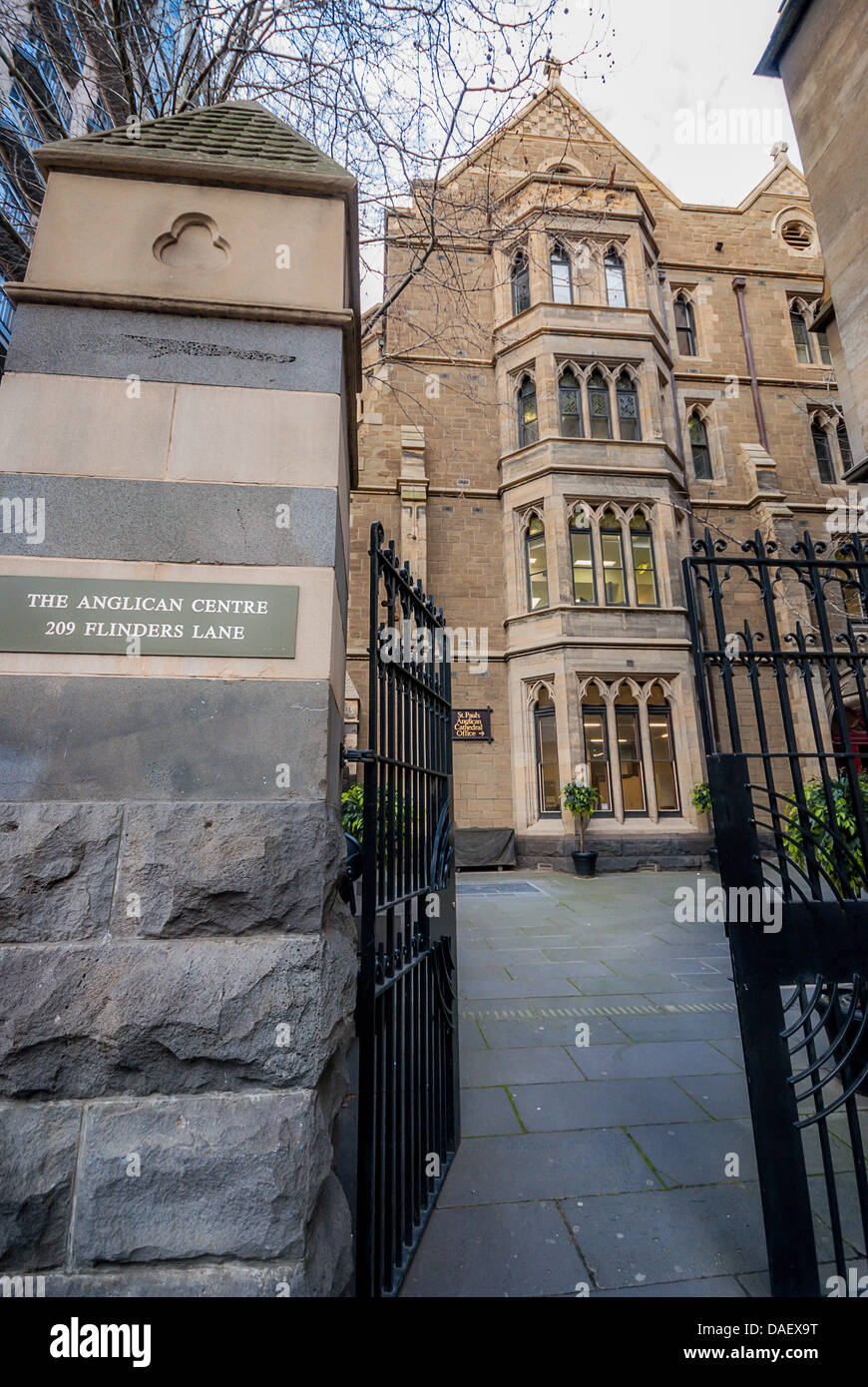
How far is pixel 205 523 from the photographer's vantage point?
6.64ft

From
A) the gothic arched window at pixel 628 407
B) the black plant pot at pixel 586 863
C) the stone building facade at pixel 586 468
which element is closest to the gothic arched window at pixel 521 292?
the stone building facade at pixel 586 468

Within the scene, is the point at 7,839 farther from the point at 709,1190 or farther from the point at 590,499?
the point at 590,499

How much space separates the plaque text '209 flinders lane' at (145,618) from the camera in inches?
75.0

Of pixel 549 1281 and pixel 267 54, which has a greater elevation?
pixel 267 54

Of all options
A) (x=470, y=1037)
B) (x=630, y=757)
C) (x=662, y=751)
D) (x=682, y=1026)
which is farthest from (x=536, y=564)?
(x=470, y=1037)

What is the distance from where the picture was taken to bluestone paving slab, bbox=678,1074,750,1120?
124 inches

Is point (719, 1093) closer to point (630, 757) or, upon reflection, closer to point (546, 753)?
point (546, 753)

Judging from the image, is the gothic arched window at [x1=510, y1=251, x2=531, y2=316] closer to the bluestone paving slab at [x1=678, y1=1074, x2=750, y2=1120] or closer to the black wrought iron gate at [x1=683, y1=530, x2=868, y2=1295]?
the black wrought iron gate at [x1=683, y1=530, x2=868, y2=1295]

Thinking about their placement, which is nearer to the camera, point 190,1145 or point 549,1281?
point 190,1145

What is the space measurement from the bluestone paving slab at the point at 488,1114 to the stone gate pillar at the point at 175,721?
1565 mm

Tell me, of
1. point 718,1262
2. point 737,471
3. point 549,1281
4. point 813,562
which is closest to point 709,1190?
point 718,1262

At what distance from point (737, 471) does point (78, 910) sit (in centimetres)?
1844

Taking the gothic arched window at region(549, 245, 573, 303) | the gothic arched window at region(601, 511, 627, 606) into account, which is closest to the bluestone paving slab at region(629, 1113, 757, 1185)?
the gothic arched window at region(601, 511, 627, 606)

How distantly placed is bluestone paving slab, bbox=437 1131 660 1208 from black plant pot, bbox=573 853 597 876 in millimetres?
8919
